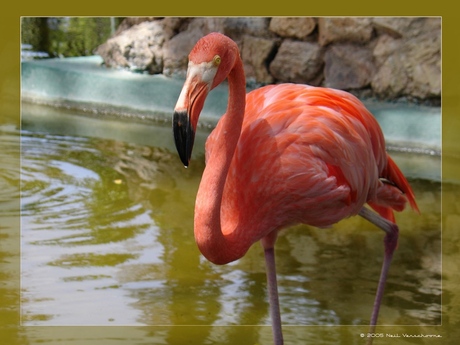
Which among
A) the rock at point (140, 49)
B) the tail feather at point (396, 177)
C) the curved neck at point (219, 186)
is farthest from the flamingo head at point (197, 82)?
the rock at point (140, 49)

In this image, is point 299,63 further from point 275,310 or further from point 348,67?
point 275,310

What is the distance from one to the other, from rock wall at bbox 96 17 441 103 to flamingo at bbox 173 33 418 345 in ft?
7.82

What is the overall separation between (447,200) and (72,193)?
2.03 m

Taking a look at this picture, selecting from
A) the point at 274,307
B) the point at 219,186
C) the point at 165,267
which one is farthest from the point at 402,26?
the point at 219,186

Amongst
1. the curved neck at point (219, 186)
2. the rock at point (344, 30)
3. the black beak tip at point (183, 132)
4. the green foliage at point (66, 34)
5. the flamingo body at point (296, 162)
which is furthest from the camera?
the rock at point (344, 30)

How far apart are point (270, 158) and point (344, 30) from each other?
3.08 m

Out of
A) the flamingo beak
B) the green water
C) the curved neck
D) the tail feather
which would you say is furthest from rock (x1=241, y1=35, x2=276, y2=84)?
the flamingo beak

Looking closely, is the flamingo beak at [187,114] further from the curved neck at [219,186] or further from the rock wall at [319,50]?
the rock wall at [319,50]

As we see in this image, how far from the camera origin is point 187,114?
2.04 m

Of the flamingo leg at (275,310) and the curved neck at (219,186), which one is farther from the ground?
the curved neck at (219,186)

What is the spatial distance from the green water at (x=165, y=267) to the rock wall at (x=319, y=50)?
714 mm

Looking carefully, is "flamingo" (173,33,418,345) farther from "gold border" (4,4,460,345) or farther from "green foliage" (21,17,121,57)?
"green foliage" (21,17,121,57)

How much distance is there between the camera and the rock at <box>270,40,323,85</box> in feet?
17.7

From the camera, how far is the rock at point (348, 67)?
17.3ft
